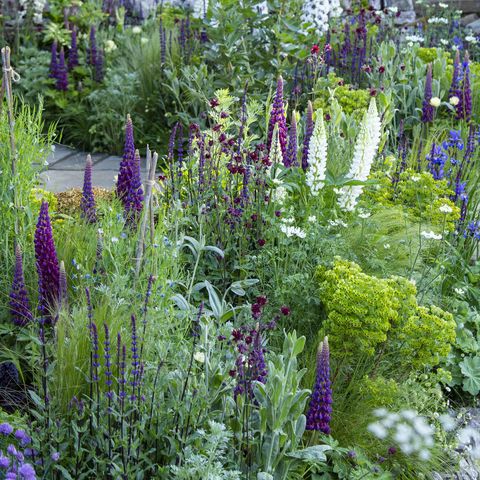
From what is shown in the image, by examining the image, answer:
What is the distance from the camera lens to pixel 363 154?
4277 millimetres

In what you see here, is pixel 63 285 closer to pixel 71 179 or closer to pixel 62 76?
pixel 71 179

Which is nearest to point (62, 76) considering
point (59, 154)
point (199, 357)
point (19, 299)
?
point (59, 154)

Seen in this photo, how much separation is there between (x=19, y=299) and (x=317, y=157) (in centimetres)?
171

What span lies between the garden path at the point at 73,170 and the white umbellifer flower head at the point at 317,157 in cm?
208

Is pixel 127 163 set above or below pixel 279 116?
below

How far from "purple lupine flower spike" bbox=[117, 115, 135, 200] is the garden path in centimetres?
160

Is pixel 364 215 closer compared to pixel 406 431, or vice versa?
pixel 406 431

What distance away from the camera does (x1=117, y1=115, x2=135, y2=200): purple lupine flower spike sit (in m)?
3.84

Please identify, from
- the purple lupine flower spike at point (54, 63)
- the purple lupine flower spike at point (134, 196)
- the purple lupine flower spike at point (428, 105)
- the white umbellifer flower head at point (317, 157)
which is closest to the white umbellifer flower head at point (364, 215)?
the white umbellifer flower head at point (317, 157)

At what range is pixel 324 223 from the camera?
437 cm

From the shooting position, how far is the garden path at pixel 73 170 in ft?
19.4

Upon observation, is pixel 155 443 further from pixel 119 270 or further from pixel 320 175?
pixel 320 175

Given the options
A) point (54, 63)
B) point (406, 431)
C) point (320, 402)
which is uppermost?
point (54, 63)

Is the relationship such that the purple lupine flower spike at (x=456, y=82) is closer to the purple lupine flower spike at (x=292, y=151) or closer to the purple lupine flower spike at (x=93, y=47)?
the purple lupine flower spike at (x=292, y=151)
